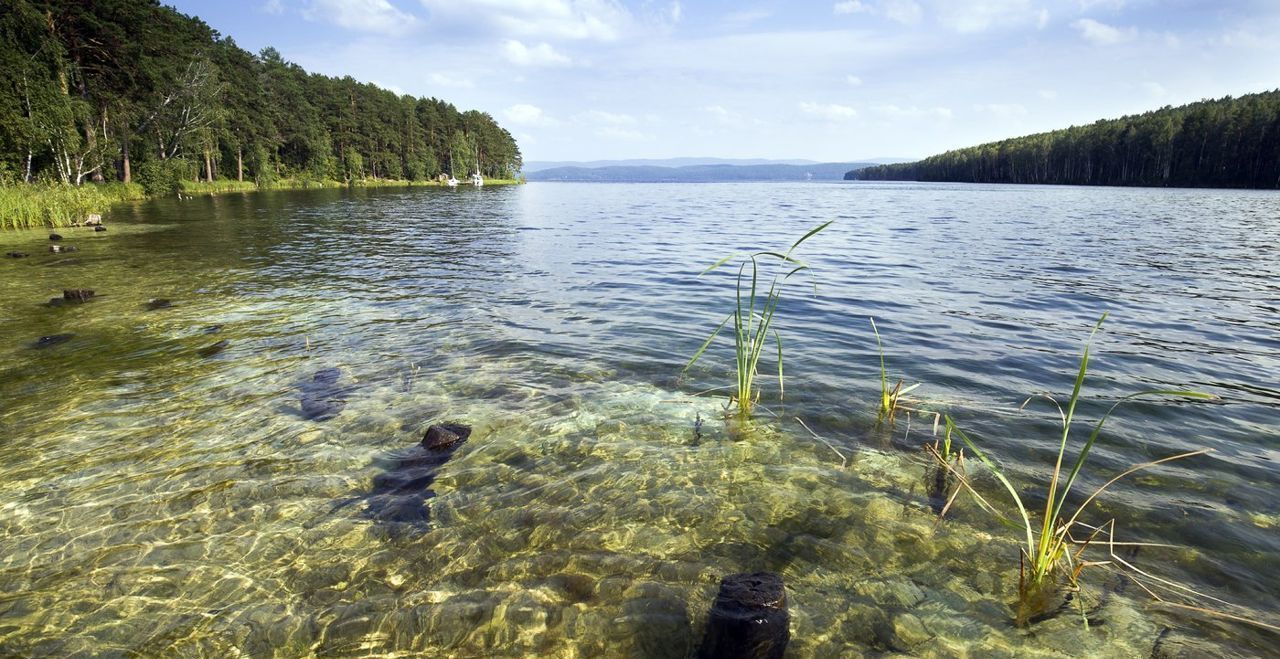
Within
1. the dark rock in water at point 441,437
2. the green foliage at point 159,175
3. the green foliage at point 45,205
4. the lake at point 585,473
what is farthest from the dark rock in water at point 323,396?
the green foliage at point 159,175

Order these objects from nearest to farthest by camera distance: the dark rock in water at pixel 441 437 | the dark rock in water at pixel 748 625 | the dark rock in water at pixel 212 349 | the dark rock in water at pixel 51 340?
1. the dark rock in water at pixel 748 625
2. the dark rock in water at pixel 441 437
3. the dark rock in water at pixel 212 349
4. the dark rock in water at pixel 51 340

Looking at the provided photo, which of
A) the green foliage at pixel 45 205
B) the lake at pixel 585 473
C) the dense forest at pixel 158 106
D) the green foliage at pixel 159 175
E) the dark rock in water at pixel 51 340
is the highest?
the dense forest at pixel 158 106

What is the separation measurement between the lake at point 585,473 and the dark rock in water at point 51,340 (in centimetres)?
19

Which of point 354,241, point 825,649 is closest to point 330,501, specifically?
point 825,649

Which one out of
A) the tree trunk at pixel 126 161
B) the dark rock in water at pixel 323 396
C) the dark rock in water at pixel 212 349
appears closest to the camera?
the dark rock in water at pixel 323 396

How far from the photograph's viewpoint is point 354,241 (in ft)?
84.5

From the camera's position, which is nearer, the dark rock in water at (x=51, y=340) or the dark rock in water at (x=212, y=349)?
the dark rock in water at (x=212, y=349)

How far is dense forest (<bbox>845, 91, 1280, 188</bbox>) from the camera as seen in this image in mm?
94375

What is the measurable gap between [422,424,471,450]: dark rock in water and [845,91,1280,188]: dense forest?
449 ft

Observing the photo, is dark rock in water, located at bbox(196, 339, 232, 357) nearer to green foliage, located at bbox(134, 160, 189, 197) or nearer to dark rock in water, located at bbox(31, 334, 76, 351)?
dark rock in water, located at bbox(31, 334, 76, 351)

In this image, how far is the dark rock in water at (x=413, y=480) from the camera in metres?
4.89

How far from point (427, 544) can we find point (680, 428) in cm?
317

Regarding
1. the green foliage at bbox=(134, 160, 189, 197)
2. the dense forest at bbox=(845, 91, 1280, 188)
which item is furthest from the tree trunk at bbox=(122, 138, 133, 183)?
the dense forest at bbox=(845, 91, 1280, 188)

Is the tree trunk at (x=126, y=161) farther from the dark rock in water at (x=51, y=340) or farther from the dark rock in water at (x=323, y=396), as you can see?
the dark rock in water at (x=323, y=396)
